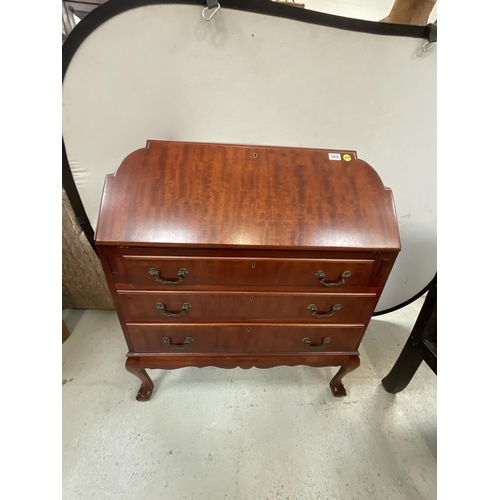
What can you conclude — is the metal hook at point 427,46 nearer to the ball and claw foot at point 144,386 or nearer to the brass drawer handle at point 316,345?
the brass drawer handle at point 316,345

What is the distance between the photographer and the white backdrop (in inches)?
37.1

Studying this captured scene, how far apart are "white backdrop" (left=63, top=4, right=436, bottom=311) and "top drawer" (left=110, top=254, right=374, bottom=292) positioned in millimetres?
645

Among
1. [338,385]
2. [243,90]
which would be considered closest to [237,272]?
[243,90]

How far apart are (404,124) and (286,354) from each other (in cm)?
117

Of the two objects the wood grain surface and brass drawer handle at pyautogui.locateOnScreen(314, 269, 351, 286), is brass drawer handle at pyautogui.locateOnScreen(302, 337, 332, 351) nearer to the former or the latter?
brass drawer handle at pyautogui.locateOnScreen(314, 269, 351, 286)

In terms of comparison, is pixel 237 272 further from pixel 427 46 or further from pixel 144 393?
pixel 427 46

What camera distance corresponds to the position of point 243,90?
3.45 ft

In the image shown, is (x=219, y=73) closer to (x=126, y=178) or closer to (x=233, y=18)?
(x=233, y=18)

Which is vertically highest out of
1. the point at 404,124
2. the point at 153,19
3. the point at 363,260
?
the point at 153,19

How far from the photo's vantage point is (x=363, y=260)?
0.82 m

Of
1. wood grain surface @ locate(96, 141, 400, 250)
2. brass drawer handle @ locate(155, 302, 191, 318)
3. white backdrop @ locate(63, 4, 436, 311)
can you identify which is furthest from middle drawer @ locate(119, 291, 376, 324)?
white backdrop @ locate(63, 4, 436, 311)

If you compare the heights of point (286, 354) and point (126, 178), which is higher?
point (126, 178)

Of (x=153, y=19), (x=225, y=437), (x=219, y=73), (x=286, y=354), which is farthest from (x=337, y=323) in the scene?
(x=153, y=19)

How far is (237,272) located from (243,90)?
78 cm
